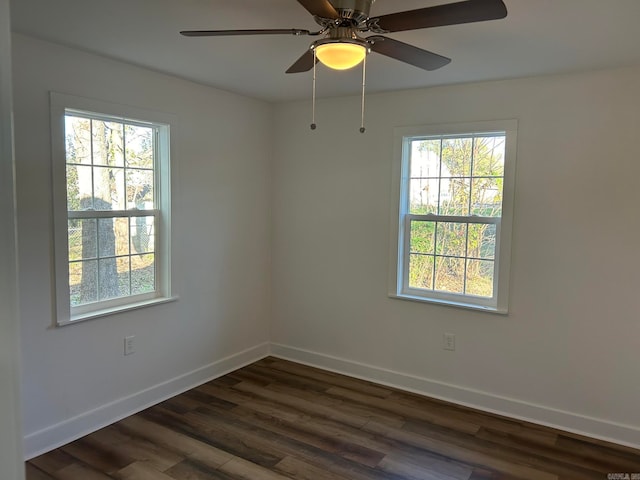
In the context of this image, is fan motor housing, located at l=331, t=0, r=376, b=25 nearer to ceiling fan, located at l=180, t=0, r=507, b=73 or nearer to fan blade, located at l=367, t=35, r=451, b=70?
ceiling fan, located at l=180, t=0, r=507, b=73

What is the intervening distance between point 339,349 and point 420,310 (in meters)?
0.87

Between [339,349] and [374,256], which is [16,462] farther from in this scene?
[339,349]

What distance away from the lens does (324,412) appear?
330 cm

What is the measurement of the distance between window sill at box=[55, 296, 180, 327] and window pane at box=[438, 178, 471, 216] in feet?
7.28

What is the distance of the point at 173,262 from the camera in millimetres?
3465

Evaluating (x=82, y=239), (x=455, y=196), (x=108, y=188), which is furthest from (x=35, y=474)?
(x=455, y=196)

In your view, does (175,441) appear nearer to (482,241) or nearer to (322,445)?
(322,445)

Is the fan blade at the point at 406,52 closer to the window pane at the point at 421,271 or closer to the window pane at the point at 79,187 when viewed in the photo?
the window pane at the point at 421,271

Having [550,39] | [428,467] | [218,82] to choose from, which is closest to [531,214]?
[550,39]

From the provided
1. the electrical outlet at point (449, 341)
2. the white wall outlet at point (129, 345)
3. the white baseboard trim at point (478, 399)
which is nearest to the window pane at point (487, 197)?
the electrical outlet at point (449, 341)

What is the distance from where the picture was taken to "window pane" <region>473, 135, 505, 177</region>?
10.8 feet

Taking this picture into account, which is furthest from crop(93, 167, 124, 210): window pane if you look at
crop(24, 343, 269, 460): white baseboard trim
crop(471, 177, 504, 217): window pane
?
crop(471, 177, 504, 217): window pane

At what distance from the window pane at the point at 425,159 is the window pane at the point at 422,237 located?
0.39 m

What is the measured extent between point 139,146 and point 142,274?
94 centimetres
